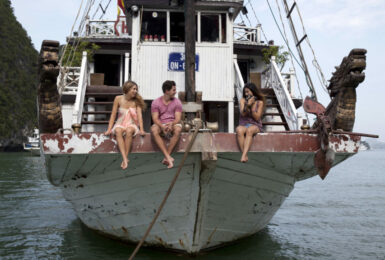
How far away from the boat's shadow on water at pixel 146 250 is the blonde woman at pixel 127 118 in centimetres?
226

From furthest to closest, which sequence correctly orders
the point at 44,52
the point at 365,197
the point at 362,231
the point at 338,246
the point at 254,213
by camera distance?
the point at 365,197 < the point at 362,231 < the point at 338,246 < the point at 254,213 < the point at 44,52

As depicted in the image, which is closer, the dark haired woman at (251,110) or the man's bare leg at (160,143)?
the man's bare leg at (160,143)

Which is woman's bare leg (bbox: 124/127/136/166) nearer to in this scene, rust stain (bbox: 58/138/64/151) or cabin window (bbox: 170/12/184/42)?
rust stain (bbox: 58/138/64/151)

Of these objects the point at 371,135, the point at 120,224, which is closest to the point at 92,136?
the point at 120,224

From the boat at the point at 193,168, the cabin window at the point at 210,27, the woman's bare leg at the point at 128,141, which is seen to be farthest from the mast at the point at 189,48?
the cabin window at the point at 210,27

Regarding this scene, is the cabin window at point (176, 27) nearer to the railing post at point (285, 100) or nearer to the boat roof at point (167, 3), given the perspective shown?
the boat roof at point (167, 3)

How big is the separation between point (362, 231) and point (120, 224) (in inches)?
233

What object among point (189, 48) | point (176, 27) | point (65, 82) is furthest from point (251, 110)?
point (65, 82)

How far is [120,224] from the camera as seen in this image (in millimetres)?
6008

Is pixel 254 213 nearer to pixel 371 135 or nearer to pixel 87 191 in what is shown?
pixel 371 135

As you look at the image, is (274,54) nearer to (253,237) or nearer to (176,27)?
(176,27)

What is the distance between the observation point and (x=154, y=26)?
29.7ft

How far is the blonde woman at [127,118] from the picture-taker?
455cm

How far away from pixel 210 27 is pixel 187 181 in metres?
5.34
